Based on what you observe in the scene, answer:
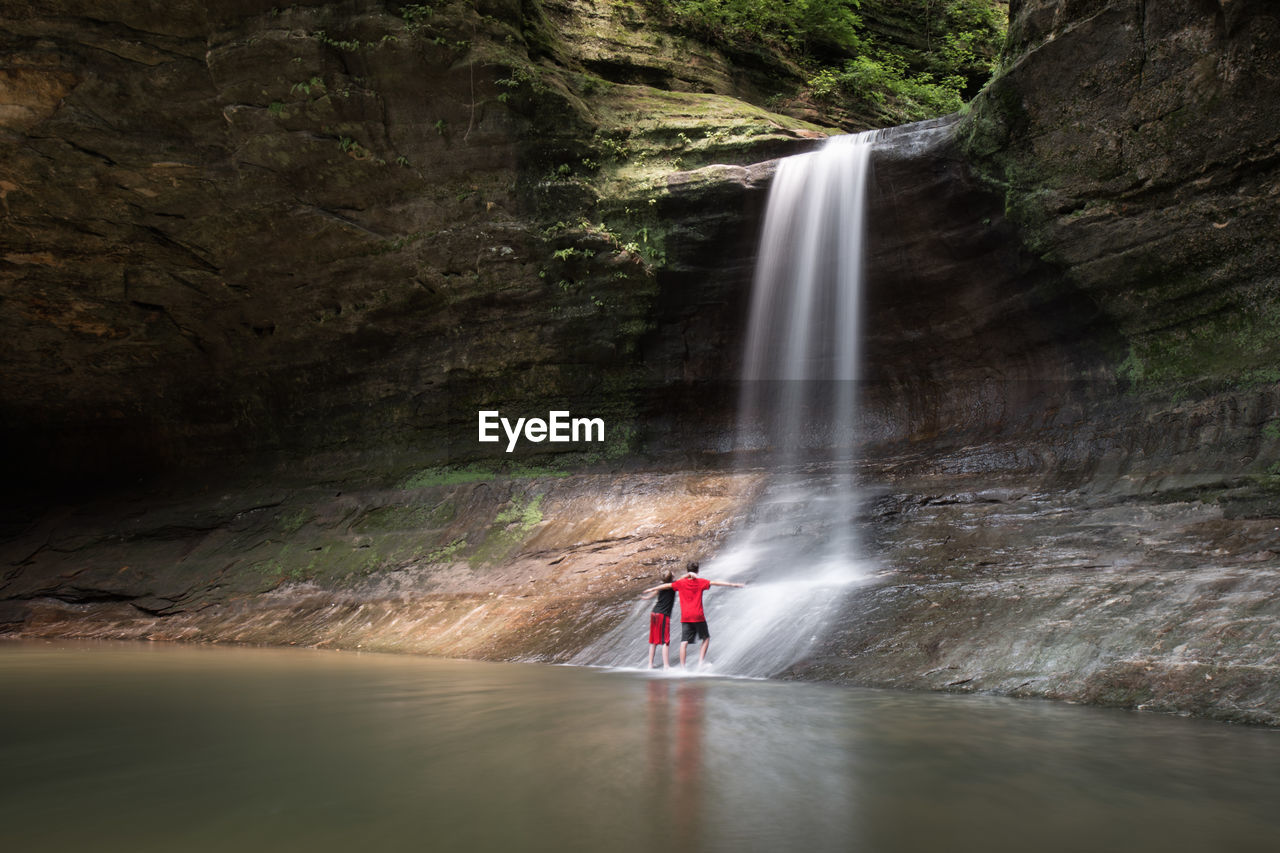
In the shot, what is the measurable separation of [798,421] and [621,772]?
12.0 meters


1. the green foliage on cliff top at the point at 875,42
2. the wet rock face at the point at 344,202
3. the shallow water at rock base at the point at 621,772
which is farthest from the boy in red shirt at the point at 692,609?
the green foliage on cliff top at the point at 875,42

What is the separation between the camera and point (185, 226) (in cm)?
1560

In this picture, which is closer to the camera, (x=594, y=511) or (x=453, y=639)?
(x=453, y=639)

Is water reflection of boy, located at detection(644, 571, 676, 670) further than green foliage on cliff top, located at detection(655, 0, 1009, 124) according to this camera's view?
No

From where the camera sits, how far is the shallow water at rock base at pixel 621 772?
312 cm

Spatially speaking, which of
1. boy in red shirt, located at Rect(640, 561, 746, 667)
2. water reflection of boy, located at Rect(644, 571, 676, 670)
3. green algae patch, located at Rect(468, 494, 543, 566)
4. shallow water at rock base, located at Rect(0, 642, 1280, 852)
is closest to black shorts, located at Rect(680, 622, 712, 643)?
boy in red shirt, located at Rect(640, 561, 746, 667)

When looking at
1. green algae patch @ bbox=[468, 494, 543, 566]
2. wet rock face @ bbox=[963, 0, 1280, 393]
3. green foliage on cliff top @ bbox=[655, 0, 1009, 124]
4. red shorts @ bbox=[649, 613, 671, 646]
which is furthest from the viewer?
green foliage on cliff top @ bbox=[655, 0, 1009, 124]

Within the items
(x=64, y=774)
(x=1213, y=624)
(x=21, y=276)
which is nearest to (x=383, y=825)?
(x=64, y=774)

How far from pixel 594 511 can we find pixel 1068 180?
8.76m

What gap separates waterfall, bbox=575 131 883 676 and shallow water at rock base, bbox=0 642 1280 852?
2.26m

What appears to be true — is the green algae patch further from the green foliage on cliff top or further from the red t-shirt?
the green foliage on cliff top

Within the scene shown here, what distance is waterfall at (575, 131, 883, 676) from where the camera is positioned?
9.36 metres

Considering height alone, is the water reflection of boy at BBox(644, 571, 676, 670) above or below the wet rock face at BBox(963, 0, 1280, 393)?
below

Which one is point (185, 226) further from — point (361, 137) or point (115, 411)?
point (115, 411)
